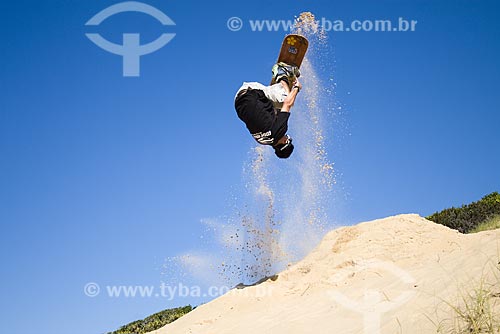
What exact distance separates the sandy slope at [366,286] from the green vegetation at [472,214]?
201 inches

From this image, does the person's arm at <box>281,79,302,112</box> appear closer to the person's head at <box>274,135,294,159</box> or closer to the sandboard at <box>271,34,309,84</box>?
the person's head at <box>274,135,294,159</box>

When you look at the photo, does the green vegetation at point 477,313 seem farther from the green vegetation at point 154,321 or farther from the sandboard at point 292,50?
the green vegetation at point 154,321

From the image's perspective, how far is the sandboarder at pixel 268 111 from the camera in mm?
6773

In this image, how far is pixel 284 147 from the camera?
7.05 meters

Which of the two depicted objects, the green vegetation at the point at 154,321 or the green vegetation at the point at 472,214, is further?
the green vegetation at the point at 472,214

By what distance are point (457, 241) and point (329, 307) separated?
7.02ft

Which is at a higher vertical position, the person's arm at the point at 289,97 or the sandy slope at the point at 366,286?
the person's arm at the point at 289,97

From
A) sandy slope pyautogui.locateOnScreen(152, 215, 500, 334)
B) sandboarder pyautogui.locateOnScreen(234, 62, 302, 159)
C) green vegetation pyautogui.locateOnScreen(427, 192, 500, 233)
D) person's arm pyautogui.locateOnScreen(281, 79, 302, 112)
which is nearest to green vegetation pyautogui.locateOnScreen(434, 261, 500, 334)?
sandy slope pyautogui.locateOnScreen(152, 215, 500, 334)

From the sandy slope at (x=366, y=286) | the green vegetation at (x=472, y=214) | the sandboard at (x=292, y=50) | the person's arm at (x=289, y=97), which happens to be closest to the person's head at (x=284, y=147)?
the person's arm at (x=289, y=97)

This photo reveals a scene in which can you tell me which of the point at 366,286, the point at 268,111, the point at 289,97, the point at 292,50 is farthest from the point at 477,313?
the point at 292,50

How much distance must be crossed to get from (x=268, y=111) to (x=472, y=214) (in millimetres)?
8441

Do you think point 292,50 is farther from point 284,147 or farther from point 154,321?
point 154,321

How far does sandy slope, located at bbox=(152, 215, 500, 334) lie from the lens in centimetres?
515

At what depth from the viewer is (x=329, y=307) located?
19.8ft
